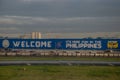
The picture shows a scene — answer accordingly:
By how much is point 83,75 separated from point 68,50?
115 ft

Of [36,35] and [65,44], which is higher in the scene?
[36,35]

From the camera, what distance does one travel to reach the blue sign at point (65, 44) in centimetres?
5956

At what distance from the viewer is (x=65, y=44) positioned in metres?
60.2

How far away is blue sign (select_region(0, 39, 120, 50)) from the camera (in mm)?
59562

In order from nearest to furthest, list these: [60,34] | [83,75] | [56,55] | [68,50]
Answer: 1. [83,75]
2. [56,55]
3. [68,50]
4. [60,34]

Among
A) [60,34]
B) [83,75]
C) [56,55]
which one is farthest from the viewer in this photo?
[60,34]

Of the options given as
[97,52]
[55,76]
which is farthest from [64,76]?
[97,52]

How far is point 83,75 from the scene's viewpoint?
25188 mm

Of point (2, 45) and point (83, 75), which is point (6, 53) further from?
point (83, 75)

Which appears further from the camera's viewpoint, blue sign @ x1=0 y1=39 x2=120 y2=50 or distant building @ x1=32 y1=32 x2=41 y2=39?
distant building @ x1=32 y1=32 x2=41 y2=39

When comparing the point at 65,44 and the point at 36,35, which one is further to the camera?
the point at 36,35

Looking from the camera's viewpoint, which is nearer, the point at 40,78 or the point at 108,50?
the point at 40,78

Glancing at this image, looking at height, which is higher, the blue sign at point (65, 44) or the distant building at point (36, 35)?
the distant building at point (36, 35)

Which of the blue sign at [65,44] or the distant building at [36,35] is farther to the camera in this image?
the distant building at [36,35]
